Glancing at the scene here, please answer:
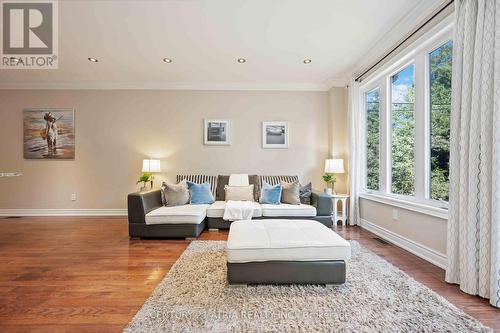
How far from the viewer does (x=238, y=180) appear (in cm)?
475

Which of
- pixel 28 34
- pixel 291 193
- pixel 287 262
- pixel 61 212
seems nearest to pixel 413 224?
pixel 291 193

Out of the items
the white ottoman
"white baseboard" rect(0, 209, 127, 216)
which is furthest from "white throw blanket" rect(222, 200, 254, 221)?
"white baseboard" rect(0, 209, 127, 216)

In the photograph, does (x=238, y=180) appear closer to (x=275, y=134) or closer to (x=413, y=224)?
(x=275, y=134)

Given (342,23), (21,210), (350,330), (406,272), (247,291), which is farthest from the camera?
(21,210)

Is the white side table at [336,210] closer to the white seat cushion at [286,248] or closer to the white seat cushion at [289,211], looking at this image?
the white seat cushion at [289,211]

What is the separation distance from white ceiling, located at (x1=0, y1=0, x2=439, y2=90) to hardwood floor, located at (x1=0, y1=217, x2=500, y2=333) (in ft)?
9.23

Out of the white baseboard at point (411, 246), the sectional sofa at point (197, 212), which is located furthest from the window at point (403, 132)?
the sectional sofa at point (197, 212)

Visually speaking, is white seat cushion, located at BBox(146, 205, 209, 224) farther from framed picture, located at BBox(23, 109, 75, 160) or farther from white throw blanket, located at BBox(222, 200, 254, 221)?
framed picture, located at BBox(23, 109, 75, 160)

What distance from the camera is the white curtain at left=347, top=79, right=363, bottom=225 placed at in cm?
450

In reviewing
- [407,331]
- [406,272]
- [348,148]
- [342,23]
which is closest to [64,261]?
[407,331]

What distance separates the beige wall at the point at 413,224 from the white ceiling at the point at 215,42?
2350 mm

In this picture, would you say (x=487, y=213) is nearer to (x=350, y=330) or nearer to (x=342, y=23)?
(x=350, y=330)

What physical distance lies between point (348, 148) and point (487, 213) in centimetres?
284

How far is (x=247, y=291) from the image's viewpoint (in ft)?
6.82
